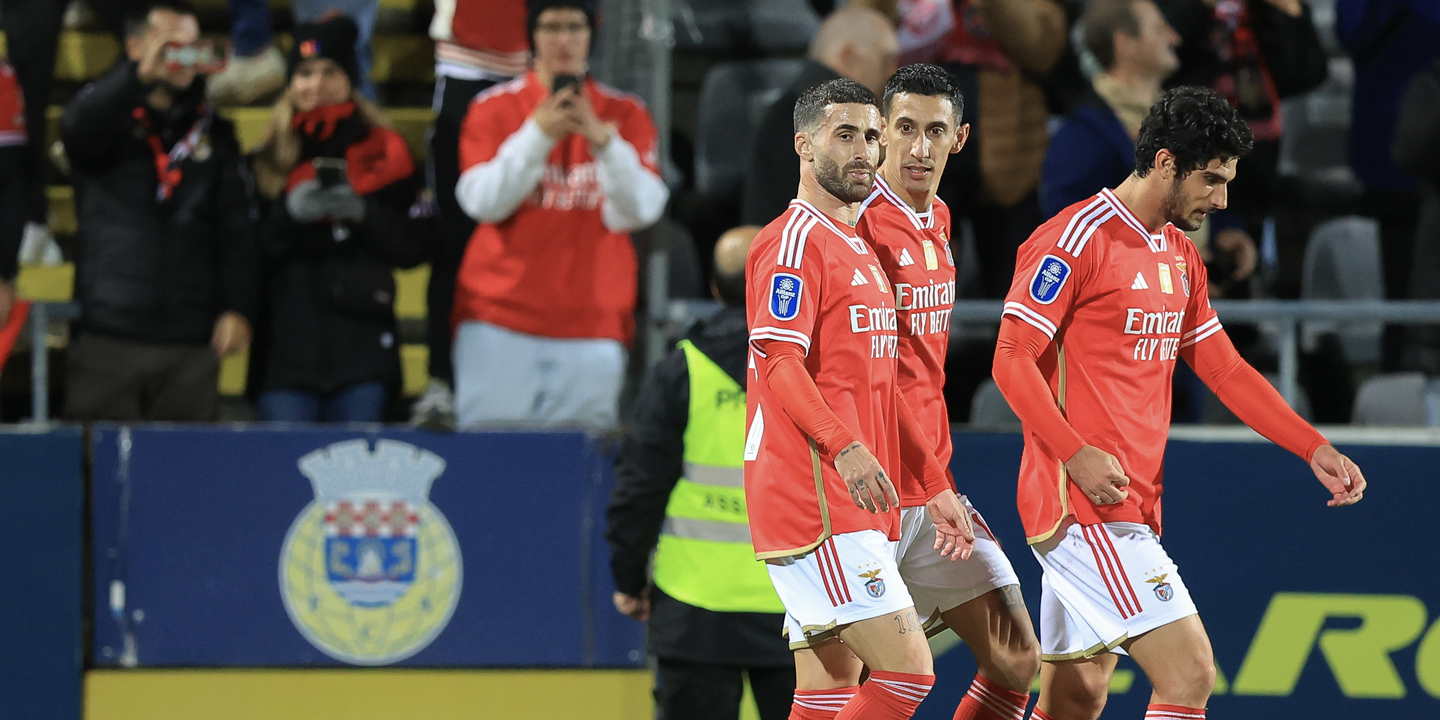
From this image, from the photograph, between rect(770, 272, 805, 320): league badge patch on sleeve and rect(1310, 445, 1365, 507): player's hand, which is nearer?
rect(770, 272, 805, 320): league badge patch on sleeve

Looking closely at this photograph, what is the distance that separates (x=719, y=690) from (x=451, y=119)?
2881mm

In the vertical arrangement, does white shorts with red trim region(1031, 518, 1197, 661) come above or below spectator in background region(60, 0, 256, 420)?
below

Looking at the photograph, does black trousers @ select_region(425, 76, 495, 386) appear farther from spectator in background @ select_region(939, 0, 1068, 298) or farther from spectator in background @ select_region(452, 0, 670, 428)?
spectator in background @ select_region(939, 0, 1068, 298)

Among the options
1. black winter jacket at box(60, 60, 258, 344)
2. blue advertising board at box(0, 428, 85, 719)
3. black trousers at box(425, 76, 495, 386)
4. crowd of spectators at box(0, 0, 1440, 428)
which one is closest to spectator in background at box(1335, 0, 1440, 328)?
crowd of spectators at box(0, 0, 1440, 428)

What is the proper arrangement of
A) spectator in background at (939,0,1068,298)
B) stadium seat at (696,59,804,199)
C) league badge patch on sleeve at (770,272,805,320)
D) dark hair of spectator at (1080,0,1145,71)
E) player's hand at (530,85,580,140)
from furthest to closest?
stadium seat at (696,59,804,199) → spectator in background at (939,0,1068,298) → player's hand at (530,85,580,140) → dark hair of spectator at (1080,0,1145,71) → league badge patch on sleeve at (770,272,805,320)

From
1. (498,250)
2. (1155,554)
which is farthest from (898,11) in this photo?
(1155,554)

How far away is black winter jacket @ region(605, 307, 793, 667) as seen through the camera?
5312 millimetres

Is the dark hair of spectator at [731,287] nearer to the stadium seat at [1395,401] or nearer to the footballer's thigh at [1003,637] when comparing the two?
the footballer's thigh at [1003,637]

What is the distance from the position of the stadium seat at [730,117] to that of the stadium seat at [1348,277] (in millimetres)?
2529

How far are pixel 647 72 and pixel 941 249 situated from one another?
250 cm

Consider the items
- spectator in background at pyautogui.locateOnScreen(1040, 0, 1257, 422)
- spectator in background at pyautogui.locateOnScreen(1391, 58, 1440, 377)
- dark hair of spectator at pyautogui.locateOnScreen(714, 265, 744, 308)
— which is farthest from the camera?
spectator in background at pyautogui.locateOnScreen(1391, 58, 1440, 377)

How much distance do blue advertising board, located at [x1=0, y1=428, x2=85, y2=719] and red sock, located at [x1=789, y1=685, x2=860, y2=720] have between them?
11.5 ft

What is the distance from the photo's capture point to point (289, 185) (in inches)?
269

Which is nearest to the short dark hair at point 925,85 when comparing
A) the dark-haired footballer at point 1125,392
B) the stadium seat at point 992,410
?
the dark-haired footballer at point 1125,392
